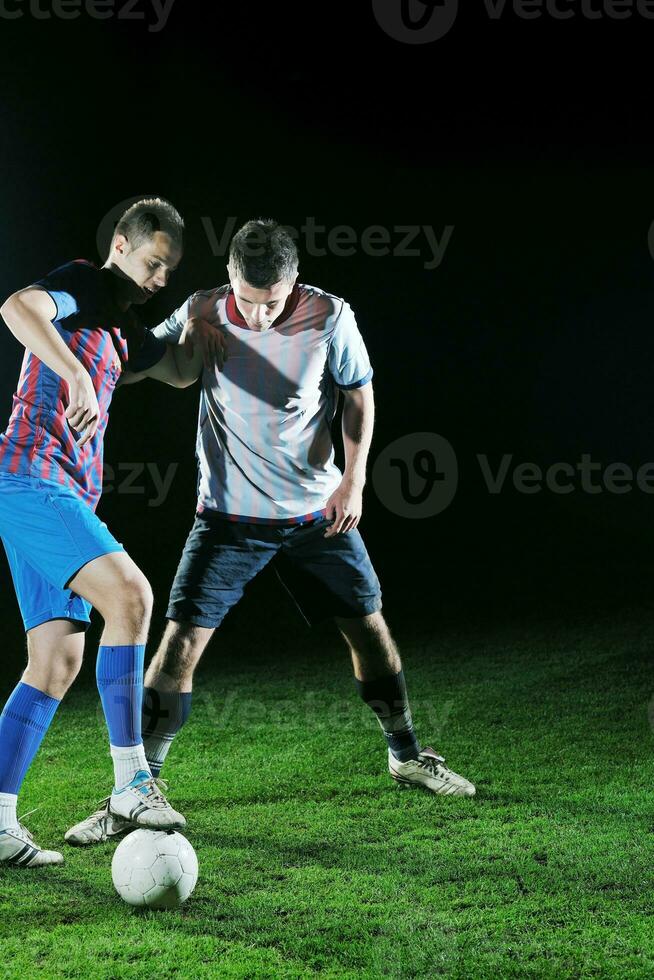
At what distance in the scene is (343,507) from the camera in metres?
3.01

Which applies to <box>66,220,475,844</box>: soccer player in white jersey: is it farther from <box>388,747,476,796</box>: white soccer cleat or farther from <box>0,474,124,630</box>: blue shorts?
<box>0,474,124,630</box>: blue shorts

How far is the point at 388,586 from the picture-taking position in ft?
25.1

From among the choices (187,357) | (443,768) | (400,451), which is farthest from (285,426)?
(400,451)

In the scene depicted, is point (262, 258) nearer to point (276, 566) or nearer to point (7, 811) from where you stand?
point (276, 566)

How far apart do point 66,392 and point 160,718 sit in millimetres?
941

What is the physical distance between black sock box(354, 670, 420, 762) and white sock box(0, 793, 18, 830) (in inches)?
42.4

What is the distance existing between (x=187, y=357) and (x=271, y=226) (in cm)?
45

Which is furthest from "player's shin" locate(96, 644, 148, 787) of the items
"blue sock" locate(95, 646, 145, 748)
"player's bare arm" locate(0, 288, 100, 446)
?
"player's bare arm" locate(0, 288, 100, 446)

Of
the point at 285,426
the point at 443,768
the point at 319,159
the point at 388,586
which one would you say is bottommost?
the point at 388,586

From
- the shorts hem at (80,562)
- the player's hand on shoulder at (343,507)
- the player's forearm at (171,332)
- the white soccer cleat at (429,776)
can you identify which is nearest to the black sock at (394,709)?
the white soccer cleat at (429,776)

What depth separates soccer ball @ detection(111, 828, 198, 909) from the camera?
226 cm

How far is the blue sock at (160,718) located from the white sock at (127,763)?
1.17 ft

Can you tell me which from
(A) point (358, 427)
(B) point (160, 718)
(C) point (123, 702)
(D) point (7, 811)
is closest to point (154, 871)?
(C) point (123, 702)

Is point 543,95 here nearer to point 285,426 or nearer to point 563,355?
point 563,355
